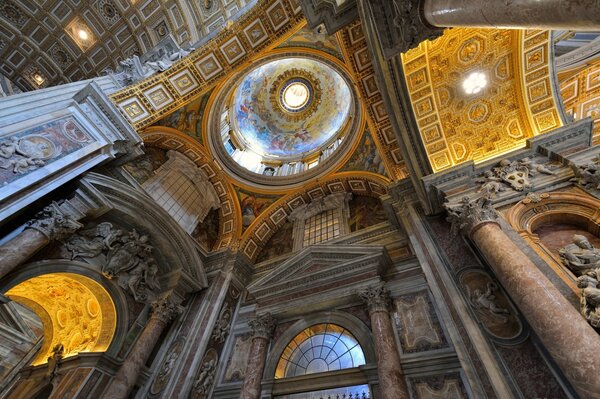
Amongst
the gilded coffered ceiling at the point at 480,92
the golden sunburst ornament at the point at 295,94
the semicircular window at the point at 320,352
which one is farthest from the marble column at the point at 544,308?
the golden sunburst ornament at the point at 295,94

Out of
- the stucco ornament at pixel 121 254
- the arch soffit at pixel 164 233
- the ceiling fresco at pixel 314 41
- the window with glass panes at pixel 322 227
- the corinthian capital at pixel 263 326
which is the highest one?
the ceiling fresco at pixel 314 41

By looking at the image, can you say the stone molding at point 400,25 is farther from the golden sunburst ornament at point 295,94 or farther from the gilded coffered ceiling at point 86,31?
the golden sunburst ornament at point 295,94

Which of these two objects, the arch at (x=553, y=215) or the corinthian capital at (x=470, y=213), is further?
the corinthian capital at (x=470, y=213)

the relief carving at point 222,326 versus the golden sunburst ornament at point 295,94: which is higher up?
the golden sunburst ornament at point 295,94

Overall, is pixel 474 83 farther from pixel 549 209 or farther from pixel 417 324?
pixel 417 324

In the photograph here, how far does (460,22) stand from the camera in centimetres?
311

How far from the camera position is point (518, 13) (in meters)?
2.42

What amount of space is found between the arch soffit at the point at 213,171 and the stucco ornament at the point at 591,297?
31.3 feet

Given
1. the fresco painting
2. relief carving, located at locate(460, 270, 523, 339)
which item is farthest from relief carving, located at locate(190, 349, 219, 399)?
the fresco painting

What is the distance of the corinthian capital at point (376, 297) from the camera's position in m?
6.71

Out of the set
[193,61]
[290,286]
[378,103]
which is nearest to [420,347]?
[290,286]

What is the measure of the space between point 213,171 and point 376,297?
26.2ft

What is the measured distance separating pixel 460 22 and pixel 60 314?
37.5 feet

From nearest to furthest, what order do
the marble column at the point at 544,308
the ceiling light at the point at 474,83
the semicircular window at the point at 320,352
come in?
the marble column at the point at 544,308 → the ceiling light at the point at 474,83 → the semicircular window at the point at 320,352
